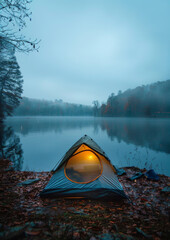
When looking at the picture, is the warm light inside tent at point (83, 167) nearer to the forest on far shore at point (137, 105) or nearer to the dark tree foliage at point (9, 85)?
the dark tree foliage at point (9, 85)

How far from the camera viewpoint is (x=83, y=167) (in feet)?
17.0

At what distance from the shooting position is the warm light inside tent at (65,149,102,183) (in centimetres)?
464

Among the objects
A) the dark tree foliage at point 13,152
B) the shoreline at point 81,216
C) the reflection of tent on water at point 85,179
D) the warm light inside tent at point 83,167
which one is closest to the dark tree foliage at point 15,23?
the reflection of tent on water at point 85,179

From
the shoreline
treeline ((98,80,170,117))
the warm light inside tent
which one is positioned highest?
treeline ((98,80,170,117))

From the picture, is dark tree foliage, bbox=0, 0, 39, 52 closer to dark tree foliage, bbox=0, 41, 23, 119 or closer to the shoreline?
the shoreline

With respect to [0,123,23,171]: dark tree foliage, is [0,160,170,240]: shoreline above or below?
above

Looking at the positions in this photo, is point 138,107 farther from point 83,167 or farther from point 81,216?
point 81,216

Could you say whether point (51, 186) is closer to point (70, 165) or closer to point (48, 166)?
point (70, 165)

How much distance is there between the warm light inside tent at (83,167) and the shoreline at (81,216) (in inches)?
29.4

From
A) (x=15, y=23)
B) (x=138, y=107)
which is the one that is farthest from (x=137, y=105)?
(x=15, y=23)

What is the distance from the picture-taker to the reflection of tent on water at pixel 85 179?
4.16 metres

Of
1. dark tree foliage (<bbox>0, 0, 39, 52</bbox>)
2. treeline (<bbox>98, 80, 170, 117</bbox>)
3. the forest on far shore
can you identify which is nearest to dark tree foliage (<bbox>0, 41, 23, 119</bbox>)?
dark tree foliage (<bbox>0, 0, 39, 52</bbox>)

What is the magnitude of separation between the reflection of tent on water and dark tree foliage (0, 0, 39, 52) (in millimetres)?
4056

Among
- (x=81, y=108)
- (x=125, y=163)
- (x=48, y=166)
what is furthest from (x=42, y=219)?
(x=81, y=108)
